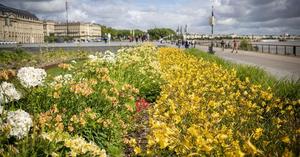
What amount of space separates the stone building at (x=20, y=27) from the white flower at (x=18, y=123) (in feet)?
443

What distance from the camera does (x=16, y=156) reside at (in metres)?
4.71

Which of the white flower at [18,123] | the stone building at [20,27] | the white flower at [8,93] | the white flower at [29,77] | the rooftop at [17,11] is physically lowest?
the white flower at [18,123]

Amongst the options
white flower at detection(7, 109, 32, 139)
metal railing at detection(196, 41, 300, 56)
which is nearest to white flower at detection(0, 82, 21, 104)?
white flower at detection(7, 109, 32, 139)

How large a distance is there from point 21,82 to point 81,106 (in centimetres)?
96

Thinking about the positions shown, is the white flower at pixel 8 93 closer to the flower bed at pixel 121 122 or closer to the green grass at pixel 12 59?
the flower bed at pixel 121 122

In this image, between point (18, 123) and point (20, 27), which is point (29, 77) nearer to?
point (18, 123)

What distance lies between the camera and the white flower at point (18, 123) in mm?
4945

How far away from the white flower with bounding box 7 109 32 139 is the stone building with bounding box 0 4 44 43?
135162mm

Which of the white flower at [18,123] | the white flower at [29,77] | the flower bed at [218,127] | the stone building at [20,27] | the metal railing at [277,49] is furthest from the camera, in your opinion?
the stone building at [20,27]

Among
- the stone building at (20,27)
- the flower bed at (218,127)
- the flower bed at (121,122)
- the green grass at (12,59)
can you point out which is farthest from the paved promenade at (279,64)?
the stone building at (20,27)

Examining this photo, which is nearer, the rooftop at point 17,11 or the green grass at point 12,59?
the green grass at point 12,59

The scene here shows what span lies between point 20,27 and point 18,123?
16524cm

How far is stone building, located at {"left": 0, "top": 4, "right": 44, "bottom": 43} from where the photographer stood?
144 metres

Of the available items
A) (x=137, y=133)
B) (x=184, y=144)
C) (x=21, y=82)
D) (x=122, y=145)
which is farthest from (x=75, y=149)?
(x=137, y=133)
